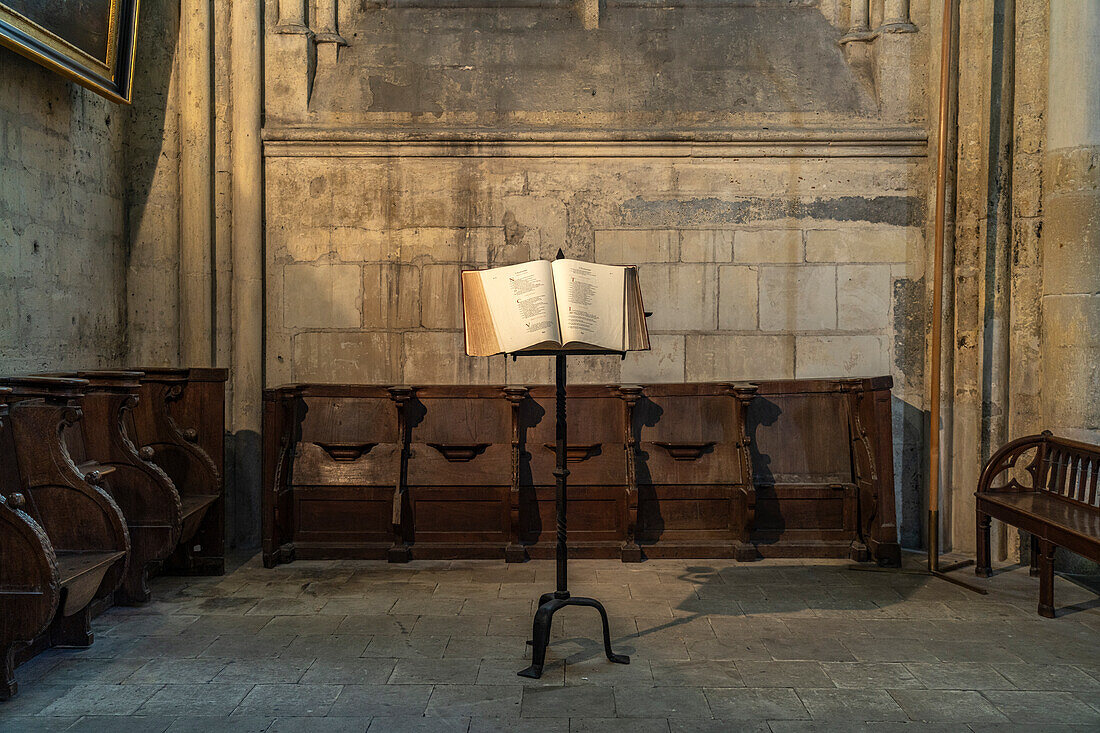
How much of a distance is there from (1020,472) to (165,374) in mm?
4963

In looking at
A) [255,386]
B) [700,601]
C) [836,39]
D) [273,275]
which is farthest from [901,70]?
[255,386]

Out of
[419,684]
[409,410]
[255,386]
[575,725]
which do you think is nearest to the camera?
[575,725]

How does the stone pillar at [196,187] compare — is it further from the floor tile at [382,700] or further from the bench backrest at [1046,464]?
the bench backrest at [1046,464]

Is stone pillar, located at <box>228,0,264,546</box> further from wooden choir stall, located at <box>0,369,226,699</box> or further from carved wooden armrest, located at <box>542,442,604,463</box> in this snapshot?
carved wooden armrest, located at <box>542,442,604,463</box>

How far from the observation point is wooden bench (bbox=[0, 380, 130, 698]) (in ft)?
10.1

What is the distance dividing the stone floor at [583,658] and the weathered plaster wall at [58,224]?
157 centimetres

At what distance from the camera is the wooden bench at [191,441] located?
4.72 metres

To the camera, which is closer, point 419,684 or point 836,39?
point 419,684

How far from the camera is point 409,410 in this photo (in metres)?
5.22

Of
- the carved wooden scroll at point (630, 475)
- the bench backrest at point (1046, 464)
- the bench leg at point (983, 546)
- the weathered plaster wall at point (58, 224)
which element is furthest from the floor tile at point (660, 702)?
the weathered plaster wall at point (58, 224)

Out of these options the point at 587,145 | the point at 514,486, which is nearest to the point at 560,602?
the point at 514,486

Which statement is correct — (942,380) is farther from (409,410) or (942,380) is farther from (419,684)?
(419,684)

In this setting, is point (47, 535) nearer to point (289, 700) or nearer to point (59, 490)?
point (59, 490)

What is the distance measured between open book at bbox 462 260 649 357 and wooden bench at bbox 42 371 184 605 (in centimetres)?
192
